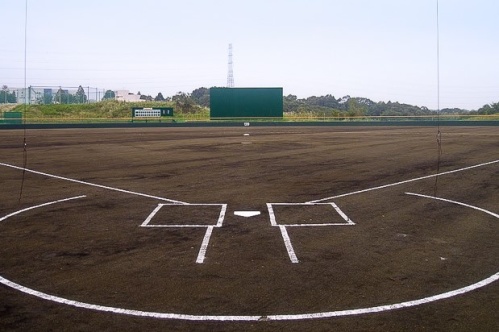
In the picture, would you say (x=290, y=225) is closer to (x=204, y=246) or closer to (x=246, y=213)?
(x=246, y=213)

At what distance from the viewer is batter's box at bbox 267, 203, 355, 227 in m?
8.53

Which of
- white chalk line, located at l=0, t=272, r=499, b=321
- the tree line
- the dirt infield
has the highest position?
the tree line

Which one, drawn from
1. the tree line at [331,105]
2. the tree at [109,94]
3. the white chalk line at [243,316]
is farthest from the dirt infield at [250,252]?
the tree at [109,94]

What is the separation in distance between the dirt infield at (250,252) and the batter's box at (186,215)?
0.12ft

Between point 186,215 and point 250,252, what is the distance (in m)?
2.59

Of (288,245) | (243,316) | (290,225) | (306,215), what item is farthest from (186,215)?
(243,316)

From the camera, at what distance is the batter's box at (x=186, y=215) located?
8484 mm

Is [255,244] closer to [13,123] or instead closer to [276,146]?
[276,146]

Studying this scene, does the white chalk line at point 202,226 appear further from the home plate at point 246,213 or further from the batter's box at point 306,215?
the batter's box at point 306,215

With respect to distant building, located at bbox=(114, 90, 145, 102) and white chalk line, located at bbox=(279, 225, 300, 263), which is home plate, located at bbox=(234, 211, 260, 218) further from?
distant building, located at bbox=(114, 90, 145, 102)

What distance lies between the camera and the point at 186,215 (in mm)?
9148

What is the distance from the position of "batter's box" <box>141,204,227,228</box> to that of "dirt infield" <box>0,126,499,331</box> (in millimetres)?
36

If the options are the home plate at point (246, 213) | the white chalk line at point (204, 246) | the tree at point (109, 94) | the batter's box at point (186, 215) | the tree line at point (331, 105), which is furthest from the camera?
the tree at point (109, 94)

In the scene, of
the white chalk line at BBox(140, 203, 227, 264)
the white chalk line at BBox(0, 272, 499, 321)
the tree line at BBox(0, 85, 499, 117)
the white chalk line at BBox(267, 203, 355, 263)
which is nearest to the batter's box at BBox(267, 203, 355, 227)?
the white chalk line at BBox(267, 203, 355, 263)
